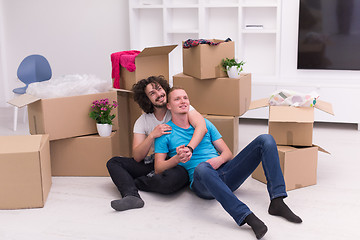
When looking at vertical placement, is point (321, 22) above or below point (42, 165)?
above

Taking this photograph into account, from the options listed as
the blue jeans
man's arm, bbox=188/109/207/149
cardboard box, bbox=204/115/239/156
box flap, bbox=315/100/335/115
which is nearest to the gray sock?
the blue jeans

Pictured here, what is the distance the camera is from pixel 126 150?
3.39 m

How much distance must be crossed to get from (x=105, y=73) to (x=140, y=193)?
273 centimetres

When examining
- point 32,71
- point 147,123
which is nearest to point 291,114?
point 147,123

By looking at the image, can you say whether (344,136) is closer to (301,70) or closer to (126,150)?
(301,70)

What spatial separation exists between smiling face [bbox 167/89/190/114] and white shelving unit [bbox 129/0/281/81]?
83.0 inches

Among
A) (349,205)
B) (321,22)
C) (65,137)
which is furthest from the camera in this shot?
(321,22)

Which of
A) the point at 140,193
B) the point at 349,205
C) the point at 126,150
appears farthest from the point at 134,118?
the point at 349,205

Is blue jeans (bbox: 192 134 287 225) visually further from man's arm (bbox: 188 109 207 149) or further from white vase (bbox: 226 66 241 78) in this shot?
white vase (bbox: 226 66 241 78)

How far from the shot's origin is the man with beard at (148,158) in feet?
8.54

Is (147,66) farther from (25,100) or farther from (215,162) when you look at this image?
(215,162)

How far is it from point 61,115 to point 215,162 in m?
1.07

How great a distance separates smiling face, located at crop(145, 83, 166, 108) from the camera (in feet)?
9.00

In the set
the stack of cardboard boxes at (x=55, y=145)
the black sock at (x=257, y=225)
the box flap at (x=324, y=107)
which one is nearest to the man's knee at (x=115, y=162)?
the stack of cardboard boxes at (x=55, y=145)
